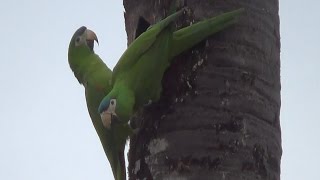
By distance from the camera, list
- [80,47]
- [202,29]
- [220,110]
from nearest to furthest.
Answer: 1. [220,110]
2. [202,29]
3. [80,47]

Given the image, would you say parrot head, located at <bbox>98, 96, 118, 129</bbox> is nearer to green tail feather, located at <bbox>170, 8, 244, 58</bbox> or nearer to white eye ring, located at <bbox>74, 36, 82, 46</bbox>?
green tail feather, located at <bbox>170, 8, 244, 58</bbox>

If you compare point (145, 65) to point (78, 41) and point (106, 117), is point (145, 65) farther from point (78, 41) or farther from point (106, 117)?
point (78, 41)

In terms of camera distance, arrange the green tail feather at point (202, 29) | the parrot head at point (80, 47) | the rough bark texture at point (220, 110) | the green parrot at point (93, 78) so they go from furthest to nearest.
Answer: the parrot head at point (80, 47)
the green parrot at point (93, 78)
the green tail feather at point (202, 29)
the rough bark texture at point (220, 110)

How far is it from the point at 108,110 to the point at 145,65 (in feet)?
1.11

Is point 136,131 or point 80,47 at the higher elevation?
point 80,47

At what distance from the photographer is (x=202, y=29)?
100 inches

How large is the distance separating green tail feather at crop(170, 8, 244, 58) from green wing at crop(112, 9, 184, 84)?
0.33 feet

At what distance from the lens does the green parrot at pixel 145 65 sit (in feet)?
8.43

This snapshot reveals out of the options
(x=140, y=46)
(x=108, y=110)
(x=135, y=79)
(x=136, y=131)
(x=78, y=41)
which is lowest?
(x=136, y=131)

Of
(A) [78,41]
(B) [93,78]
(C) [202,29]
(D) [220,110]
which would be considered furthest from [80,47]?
(D) [220,110]

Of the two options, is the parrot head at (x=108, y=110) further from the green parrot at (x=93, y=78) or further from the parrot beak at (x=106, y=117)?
the green parrot at (x=93, y=78)

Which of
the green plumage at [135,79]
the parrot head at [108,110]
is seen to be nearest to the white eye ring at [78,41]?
the green plumage at [135,79]

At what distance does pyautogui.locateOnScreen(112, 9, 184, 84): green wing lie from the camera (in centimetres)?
265

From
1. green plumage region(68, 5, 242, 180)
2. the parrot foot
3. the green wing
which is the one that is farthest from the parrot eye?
the parrot foot
